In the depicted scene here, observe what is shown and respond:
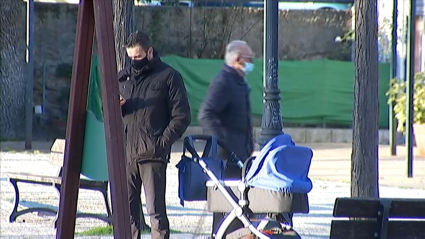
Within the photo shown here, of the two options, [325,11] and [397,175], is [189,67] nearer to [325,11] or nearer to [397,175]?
[325,11]

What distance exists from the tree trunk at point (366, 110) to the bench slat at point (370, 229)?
8.21 ft

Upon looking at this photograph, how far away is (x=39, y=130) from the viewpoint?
20.8m

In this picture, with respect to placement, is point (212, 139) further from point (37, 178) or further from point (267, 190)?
point (37, 178)

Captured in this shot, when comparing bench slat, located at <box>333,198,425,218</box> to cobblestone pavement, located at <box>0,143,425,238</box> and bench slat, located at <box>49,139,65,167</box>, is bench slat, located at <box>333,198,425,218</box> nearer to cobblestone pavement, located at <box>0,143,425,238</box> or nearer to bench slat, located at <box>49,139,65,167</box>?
cobblestone pavement, located at <box>0,143,425,238</box>

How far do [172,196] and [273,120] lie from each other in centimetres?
265

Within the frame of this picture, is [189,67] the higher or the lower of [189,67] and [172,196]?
the higher

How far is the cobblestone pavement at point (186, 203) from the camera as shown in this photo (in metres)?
9.00

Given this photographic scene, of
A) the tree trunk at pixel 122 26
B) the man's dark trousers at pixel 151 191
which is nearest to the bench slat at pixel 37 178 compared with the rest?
the tree trunk at pixel 122 26

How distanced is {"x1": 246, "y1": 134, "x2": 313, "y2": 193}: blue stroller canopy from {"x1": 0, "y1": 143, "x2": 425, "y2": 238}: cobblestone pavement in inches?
100

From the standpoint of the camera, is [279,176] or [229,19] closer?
[279,176]

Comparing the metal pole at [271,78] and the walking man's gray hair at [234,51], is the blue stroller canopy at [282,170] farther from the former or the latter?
the metal pole at [271,78]

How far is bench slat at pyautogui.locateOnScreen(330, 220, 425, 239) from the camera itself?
5.44 metres

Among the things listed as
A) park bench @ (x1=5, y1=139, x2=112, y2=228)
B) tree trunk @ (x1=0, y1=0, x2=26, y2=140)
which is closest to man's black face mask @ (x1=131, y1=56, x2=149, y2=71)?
park bench @ (x1=5, y1=139, x2=112, y2=228)

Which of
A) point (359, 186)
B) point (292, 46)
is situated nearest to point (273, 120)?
point (359, 186)
